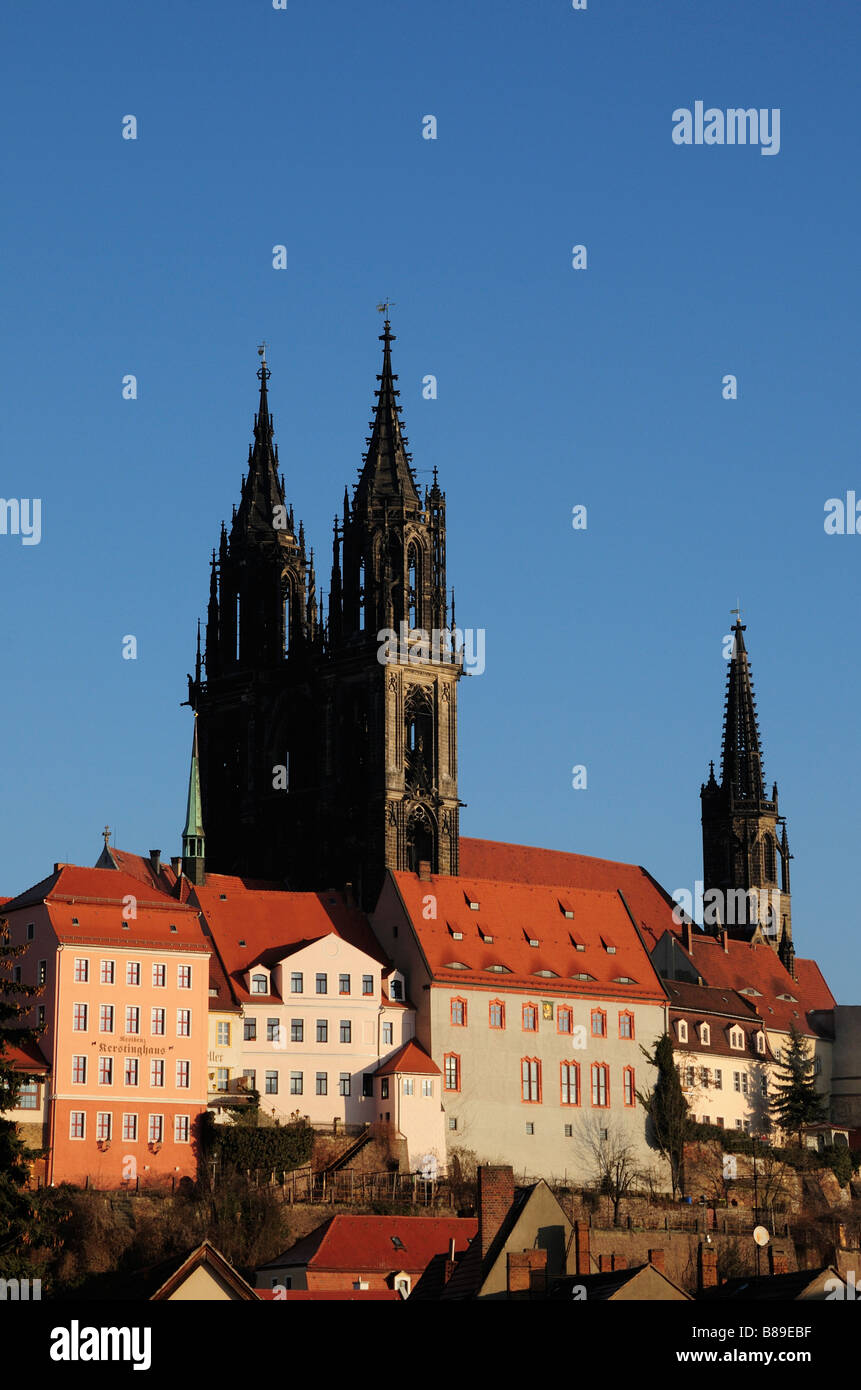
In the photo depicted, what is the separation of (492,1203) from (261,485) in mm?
79412

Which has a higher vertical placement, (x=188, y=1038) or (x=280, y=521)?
(x=280, y=521)

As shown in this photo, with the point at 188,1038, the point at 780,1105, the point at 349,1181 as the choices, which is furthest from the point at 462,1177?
the point at 780,1105

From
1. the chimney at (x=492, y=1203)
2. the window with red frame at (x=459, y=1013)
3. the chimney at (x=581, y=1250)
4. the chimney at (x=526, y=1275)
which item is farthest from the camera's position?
the window with red frame at (x=459, y=1013)

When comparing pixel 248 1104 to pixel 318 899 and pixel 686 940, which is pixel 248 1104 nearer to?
pixel 318 899

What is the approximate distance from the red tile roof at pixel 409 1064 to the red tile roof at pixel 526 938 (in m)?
3.43

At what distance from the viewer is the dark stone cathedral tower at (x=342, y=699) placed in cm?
12475

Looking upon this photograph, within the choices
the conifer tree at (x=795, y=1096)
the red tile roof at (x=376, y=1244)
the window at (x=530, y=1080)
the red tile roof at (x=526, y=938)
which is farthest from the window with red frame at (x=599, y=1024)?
the red tile roof at (x=376, y=1244)

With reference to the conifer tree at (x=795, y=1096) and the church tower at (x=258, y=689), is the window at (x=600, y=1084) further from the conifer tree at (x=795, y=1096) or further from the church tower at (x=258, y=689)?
the church tower at (x=258, y=689)

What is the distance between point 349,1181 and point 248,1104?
470cm

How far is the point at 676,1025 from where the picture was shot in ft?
372

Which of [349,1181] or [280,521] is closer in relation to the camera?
[349,1181]

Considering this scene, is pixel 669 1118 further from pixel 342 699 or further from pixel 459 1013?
pixel 342 699

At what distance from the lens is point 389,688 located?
12581 centimetres

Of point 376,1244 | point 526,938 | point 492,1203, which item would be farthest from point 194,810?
point 492,1203
